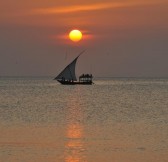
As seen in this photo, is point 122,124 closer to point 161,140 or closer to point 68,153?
point 161,140

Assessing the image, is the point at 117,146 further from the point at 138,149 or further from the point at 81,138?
the point at 81,138

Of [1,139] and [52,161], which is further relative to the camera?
[1,139]

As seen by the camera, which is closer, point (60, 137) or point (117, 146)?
point (117, 146)

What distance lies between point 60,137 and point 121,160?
5997 millimetres

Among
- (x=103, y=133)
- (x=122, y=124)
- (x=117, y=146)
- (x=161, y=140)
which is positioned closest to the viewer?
(x=117, y=146)

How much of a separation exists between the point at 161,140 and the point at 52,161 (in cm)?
628

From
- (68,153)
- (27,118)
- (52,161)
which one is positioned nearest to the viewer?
(52,161)

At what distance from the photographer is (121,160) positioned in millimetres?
20250

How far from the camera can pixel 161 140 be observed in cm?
2472

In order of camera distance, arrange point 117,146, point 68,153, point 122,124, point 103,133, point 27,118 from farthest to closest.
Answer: point 27,118 → point 122,124 → point 103,133 → point 117,146 → point 68,153

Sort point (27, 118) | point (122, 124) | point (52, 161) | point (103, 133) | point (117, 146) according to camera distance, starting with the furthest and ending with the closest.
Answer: point (27, 118) → point (122, 124) → point (103, 133) → point (117, 146) → point (52, 161)

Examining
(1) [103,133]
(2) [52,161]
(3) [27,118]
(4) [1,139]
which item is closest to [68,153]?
(2) [52,161]

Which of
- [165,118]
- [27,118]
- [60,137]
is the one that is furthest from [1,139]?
[165,118]

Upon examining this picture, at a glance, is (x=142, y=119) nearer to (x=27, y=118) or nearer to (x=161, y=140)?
(x=27, y=118)
